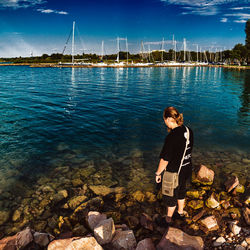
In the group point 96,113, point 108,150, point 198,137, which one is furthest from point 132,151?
point 96,113

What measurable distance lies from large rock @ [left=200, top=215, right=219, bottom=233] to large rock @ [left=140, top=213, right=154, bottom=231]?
142 centimetres

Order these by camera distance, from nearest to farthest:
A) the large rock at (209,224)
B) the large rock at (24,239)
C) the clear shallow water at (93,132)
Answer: the large rock at (24,239), the large rock at (209,224), the clear shallow water at (93,132)

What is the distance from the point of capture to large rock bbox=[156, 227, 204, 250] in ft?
15.0

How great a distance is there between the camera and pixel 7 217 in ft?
21.0

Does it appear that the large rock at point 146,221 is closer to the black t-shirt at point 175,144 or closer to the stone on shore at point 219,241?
the stone on shore at point 219,241

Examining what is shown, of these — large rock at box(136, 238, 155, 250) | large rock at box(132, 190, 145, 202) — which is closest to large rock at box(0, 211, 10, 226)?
large rock at box(132, 190, 145, 202)

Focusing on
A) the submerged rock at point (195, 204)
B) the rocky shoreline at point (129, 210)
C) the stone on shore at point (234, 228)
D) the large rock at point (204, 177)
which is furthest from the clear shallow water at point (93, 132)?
the stone on shore at point (234, 228)

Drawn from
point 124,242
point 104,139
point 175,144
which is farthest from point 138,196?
point 104,139

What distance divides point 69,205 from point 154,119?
12.1 metres

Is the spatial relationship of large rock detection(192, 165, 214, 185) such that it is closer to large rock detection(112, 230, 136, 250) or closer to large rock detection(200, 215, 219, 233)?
large rock detection(200, 215, 219, 233)

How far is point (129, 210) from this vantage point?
663 centimetres

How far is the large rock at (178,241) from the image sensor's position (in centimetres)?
459

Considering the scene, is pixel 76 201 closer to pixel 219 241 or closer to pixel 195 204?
pixel 195 204

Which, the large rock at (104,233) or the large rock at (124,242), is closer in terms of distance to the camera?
the large rock at (124,242)
